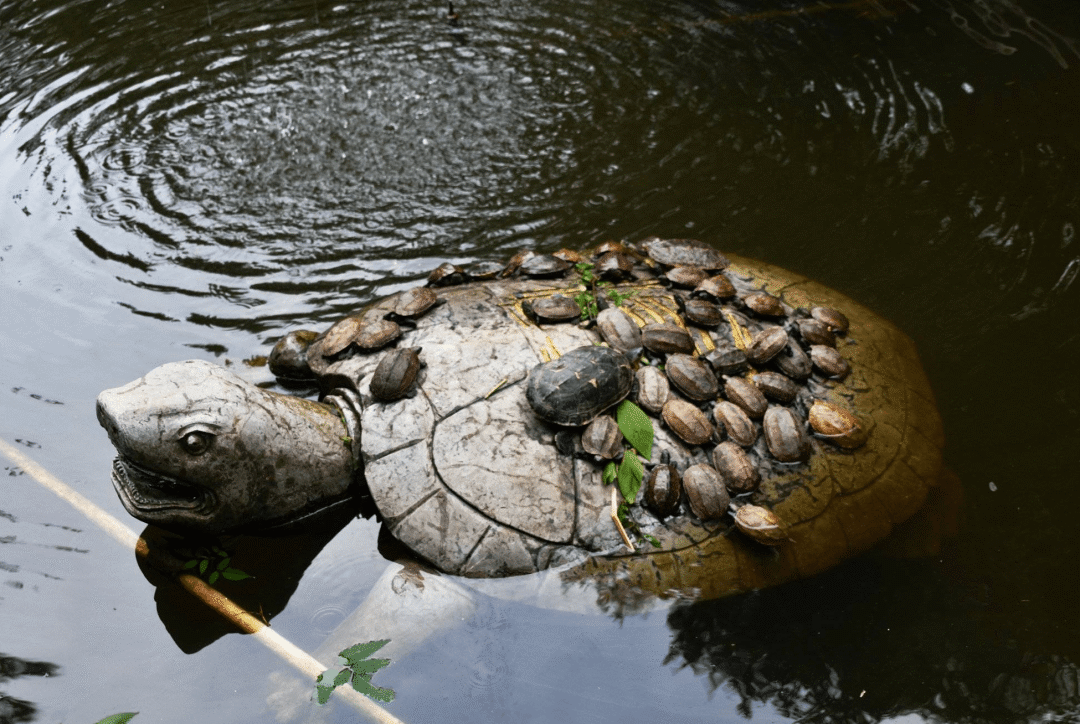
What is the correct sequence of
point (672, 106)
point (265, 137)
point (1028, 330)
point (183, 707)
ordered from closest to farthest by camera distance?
point (183, 707) → point (1028, 330) → point (265, 137) → point (672, 106)

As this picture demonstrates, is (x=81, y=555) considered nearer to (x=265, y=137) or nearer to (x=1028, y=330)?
(x=265, y=137)

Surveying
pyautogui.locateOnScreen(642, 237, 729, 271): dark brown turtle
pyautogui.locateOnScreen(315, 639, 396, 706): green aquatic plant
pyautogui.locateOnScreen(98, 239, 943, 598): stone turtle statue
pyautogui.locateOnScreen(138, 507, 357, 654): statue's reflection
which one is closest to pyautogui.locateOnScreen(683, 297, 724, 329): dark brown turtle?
pyautogui.locateOnScreen(98, 239, 943, 598): stone turtle statue

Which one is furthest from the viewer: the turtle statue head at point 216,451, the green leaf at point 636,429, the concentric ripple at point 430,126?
the concentric ripple at point 430,126

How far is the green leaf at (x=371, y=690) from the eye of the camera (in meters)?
3.12

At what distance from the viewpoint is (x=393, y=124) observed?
249 inches

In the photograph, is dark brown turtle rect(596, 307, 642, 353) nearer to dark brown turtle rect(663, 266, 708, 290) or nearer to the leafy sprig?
the leafy sprig

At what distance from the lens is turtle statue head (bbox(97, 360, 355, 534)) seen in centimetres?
328

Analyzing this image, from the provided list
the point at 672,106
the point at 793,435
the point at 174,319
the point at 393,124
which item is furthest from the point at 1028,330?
the point at 174,319

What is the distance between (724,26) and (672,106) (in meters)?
1.69

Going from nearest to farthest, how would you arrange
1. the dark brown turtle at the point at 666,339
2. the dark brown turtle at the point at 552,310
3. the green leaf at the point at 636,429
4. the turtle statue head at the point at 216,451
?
the turtle statue head at the point at 216,451 < the green leaf at the point at 636,429 < the dark brown turtle at the point at 666,339 < the dark brown turtle at the point at 552,310

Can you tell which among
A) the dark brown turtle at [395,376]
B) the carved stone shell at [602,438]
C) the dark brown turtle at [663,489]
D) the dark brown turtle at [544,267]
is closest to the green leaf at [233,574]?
the dark brown turtle at [395,376]

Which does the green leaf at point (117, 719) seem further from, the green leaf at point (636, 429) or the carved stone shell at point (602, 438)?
the green leaf at point (636, 429)

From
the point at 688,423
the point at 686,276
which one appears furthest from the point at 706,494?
the point at 686,276

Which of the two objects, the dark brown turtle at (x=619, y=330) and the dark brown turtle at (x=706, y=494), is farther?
the dark brown turtle at (x=619, y=330)
